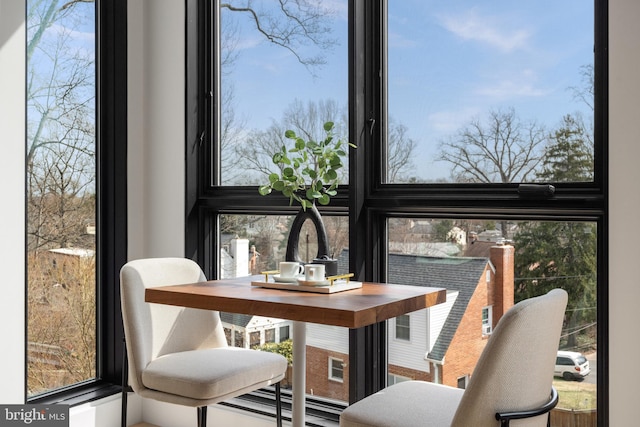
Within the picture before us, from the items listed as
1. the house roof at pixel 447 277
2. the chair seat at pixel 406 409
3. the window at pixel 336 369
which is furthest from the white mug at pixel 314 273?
the window at pixel 336 369

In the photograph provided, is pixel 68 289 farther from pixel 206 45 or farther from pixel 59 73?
pixel 206 45

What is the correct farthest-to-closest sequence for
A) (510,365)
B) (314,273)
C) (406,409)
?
(314,273), (406,409), (510,365)

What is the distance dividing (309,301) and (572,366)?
3.41 feet

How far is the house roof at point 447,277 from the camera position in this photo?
259 cm

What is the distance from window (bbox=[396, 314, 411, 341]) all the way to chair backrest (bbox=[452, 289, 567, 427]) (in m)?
Answer: 1.06

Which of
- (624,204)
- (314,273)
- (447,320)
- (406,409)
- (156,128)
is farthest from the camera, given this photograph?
(156,128)

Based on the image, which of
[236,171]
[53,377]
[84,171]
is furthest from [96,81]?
[53,377]

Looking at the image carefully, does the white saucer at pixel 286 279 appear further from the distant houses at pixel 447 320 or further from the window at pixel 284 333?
the window at pixel 284 333

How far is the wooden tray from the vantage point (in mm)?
2211

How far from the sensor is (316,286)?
2.25 meters

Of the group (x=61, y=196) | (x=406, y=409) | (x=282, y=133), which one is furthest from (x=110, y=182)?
(x=406, y=409)

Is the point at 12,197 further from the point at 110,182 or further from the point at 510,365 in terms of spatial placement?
the point at 510,365

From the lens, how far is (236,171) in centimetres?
337

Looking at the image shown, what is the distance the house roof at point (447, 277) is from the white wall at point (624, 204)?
1.72 feet
